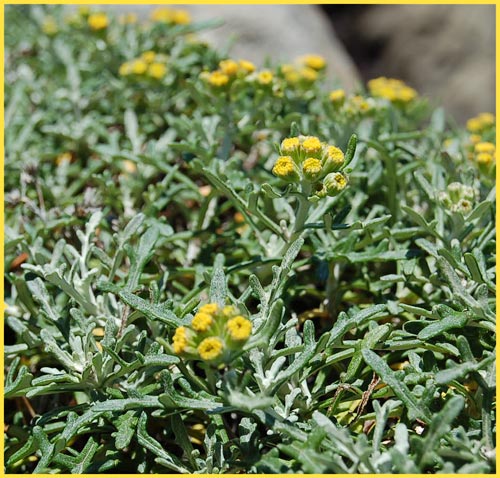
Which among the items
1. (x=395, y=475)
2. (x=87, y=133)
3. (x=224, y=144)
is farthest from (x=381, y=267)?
(x=87, y=133)

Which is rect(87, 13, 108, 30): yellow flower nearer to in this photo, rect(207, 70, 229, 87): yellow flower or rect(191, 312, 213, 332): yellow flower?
rect(207, 70, 229, 87): yellow flower

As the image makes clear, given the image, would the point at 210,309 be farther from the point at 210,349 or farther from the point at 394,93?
the point at 394,93

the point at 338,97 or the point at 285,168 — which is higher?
the point at 338,97

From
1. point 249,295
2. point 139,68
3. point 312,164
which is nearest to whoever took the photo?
point 312,164

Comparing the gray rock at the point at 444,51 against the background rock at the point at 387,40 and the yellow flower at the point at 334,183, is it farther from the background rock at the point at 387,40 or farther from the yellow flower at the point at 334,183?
the yellow flower at the point at 334,183

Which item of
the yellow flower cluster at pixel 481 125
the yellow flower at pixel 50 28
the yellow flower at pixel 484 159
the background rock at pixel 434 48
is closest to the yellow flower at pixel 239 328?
the yellow flower at pixel 484 159

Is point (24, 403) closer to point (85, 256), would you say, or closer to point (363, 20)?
point (85, 256)

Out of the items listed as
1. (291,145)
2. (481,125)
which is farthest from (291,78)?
(291,145)
